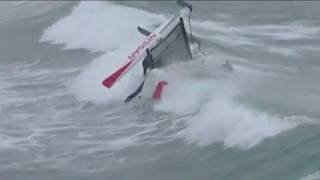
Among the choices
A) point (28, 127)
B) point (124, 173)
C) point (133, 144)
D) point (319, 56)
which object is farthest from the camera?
point (319, 56)

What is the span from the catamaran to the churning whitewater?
0.30 meters

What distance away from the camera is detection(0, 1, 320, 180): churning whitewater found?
17469 mm

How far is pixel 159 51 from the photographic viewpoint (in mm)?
21781

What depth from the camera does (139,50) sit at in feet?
68.9

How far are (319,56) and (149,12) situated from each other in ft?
32.2

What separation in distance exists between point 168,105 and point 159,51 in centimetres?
129

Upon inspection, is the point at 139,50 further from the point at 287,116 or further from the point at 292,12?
the point at 292,12

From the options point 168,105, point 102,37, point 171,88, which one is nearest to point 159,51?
point 171,88

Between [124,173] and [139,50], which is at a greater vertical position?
[139,50]

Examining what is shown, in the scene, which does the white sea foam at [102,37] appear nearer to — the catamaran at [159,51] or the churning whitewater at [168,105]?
the churning whitewater at [168,105]

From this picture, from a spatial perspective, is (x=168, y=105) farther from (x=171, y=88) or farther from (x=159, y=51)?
(x=159, y=51)

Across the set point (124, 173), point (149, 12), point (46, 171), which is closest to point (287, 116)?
point (124, 173)

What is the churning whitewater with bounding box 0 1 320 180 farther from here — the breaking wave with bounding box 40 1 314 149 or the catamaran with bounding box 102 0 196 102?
the catamaran with bounding box 102 0 196 102

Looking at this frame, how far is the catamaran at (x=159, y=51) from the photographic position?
20.9m
